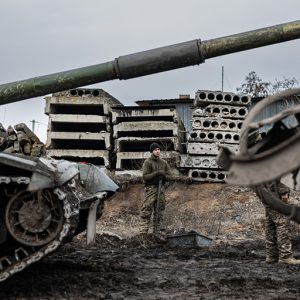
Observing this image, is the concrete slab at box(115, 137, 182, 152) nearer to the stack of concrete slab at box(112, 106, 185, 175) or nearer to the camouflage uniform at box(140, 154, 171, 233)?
the stack of concrete slab at box(112, 106, 185, 175)

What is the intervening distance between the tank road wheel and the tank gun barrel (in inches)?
51.4

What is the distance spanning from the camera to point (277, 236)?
888 centimetres

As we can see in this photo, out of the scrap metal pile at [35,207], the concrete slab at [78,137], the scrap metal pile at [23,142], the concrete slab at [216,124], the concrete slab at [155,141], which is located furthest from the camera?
the concrete slab at [78,137]

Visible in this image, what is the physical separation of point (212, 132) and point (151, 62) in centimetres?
873

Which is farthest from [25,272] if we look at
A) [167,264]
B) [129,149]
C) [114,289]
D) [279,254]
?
[129,149]

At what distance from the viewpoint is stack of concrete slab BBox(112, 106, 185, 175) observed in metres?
15.7

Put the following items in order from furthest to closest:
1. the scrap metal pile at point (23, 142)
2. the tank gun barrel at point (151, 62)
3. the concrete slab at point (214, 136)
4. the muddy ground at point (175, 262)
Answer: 1. the concrete slab at point (214, 136)
2. the scrap metal pile at point (23, 142)
3. the tank gun barrel at point (151, 62)
4. the muddy ground at point (175, 262)

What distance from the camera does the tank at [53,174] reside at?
246 inches

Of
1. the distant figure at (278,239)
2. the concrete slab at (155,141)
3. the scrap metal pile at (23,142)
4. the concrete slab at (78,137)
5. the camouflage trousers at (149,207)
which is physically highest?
the concrete slab at (78,137)

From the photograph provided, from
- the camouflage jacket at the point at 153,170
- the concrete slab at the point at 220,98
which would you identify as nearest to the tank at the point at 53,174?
the camouflage jacket at the point at 153,170

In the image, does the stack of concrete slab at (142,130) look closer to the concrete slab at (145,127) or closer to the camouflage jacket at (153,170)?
the concrete slab at (145,127)

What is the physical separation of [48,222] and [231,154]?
2.96 m

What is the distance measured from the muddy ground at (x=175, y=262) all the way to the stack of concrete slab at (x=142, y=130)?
3.12 ft

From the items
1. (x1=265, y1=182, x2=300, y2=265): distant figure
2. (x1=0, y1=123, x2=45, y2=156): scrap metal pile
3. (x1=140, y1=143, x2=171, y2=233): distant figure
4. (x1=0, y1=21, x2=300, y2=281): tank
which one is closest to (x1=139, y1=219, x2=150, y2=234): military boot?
(x1=140, y1=143, x2=171, y2=233): distant figure
